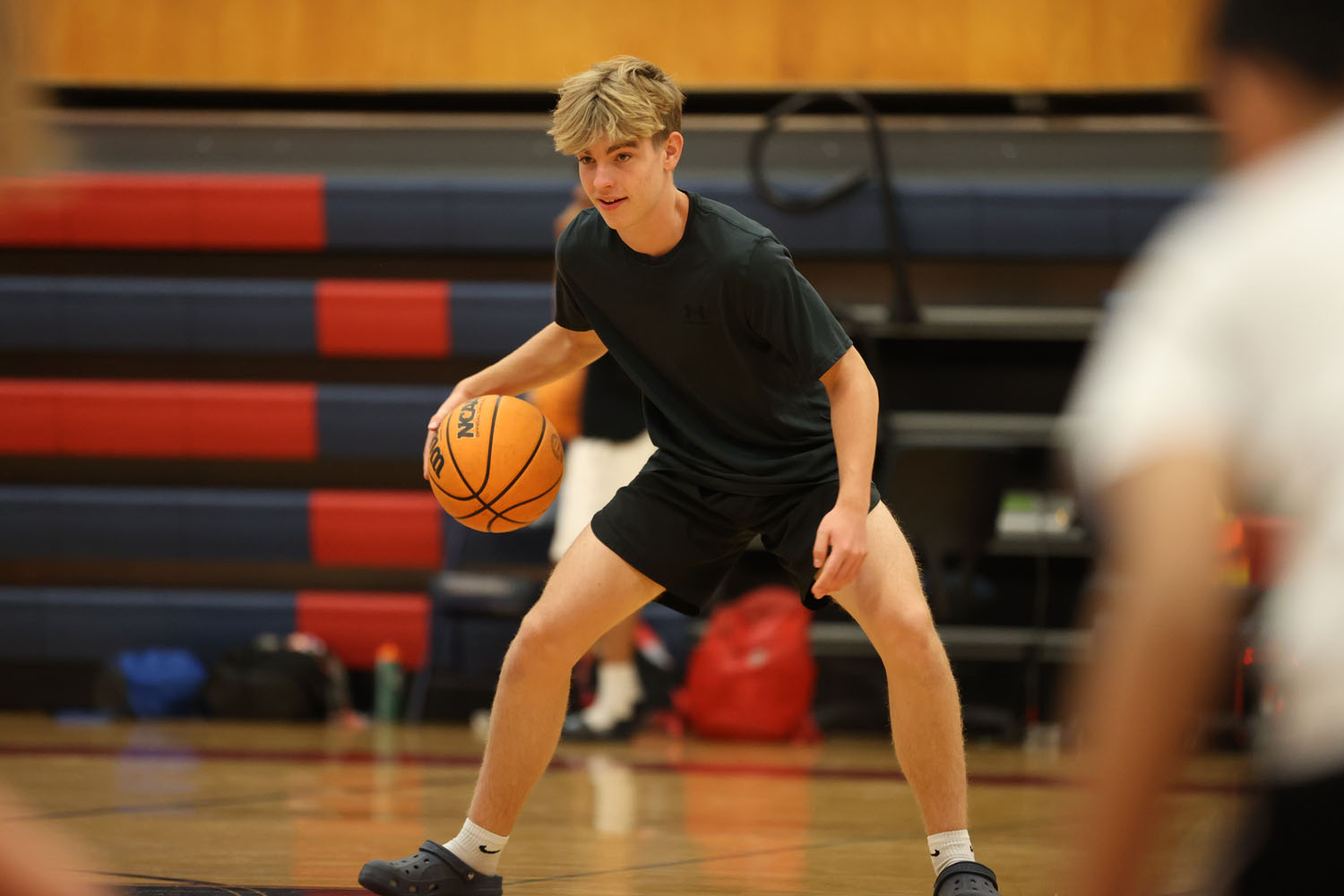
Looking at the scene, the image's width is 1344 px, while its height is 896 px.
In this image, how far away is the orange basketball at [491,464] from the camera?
10.4 ft

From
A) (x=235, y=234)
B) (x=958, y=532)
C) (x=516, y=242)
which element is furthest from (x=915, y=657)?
(x=235, y=234)

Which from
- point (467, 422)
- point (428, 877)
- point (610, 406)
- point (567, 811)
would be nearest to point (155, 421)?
point (610, 406)

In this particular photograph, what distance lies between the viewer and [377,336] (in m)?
7.60

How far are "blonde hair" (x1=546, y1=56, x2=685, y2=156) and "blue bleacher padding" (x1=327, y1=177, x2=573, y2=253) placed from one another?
4.69 m

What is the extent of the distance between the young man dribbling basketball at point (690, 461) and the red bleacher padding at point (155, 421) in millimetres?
4602

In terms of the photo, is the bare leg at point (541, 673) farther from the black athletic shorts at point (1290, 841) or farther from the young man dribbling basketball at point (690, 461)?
the black athletic shorts at point (1290, 841)

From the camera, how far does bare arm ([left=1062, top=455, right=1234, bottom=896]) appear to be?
1111 mm

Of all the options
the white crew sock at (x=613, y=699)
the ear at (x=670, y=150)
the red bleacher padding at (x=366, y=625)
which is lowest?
the white crew sock at (x=613, y=699)

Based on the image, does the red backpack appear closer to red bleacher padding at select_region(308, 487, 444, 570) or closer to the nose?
red bleacher padding at select_region(308, 487, 444, 570)

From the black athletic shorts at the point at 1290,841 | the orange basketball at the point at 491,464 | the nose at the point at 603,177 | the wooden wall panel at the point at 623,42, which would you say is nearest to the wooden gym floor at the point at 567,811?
the orange basketball at the point at 491,464

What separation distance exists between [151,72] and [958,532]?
15.3 feet

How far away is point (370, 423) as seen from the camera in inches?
294

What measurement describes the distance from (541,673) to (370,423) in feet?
15.4

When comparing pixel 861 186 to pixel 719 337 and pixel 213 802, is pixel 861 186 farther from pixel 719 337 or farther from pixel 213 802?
pixel 719 337
